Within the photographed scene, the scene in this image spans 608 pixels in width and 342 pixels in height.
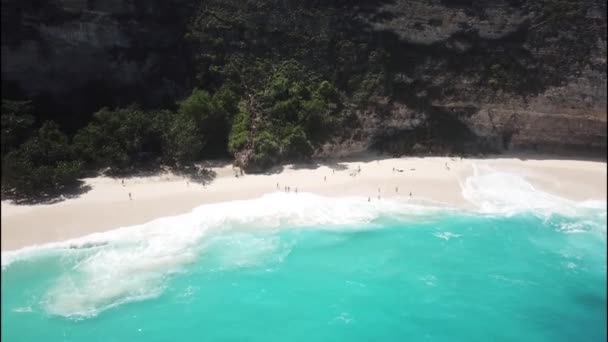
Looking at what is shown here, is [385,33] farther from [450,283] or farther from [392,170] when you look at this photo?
[450,283]

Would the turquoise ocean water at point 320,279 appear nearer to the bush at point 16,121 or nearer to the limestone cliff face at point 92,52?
the bush at point 16,121

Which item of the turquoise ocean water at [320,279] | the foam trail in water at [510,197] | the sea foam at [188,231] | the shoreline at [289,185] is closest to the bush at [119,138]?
the shoreline at [289,185]

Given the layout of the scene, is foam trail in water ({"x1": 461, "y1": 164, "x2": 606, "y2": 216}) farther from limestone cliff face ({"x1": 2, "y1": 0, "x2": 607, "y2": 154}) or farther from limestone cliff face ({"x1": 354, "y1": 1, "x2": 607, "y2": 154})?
limestone cliff face ({"x1": 354, "y1": 1, "x2": 607, "y2": 154})

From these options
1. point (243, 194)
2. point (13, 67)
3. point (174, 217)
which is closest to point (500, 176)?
point (243, 194)

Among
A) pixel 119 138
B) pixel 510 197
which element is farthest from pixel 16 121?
pixel 510 197

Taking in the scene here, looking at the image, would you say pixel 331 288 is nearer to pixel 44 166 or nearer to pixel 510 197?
pixel 510 197

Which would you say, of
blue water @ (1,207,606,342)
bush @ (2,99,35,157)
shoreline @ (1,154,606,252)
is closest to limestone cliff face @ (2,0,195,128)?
bush @ (2,99,35,157)

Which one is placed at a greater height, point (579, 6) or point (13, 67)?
point (579, 6)
